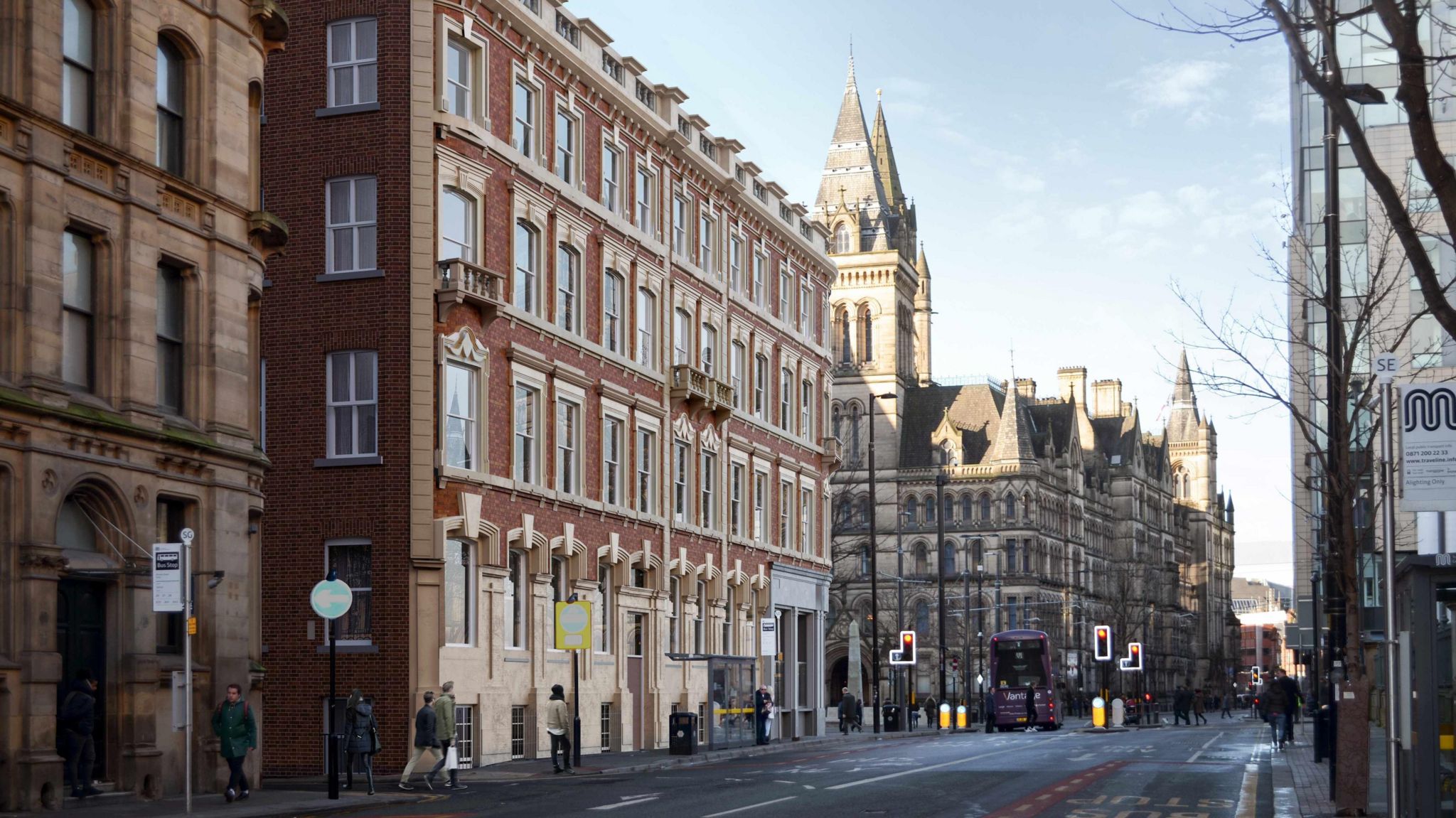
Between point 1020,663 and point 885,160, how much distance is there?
7152 cm

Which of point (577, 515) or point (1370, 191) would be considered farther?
point (1370, 191)

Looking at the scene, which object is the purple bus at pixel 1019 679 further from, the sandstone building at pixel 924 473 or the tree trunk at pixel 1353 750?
the tree trunk at pixel 1353 750

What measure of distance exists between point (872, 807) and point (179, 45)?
15.1 m

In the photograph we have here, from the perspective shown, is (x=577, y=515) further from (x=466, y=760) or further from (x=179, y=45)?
(x=179, y=45)

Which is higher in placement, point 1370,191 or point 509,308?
point 1370,191

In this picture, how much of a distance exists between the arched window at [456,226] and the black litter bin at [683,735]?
11490 millimetres

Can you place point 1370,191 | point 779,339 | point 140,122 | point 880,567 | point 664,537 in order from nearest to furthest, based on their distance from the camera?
point 140,122 < point 664,537 < point 779,339 < point 1370,191 < point 880,567

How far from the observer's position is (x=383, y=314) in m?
35.3

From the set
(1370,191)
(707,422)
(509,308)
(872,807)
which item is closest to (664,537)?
(707,422)

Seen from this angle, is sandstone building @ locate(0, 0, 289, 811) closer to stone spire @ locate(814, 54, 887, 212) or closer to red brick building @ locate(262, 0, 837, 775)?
red brick building @ locate(262, 0, 837, 775)

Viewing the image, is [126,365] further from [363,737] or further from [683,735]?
[683,735]

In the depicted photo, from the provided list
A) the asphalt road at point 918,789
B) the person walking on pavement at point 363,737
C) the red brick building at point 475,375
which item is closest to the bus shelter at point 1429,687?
the asphalt road at point 918,789

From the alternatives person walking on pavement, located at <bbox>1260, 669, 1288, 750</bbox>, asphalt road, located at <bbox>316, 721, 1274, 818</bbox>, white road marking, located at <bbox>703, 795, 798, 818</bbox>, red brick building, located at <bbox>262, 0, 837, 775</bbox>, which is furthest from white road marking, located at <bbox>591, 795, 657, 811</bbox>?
person walking on pavement, located at <bbox>1260, 669, 1288, 750</bbox>

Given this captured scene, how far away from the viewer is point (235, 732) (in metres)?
24.8
